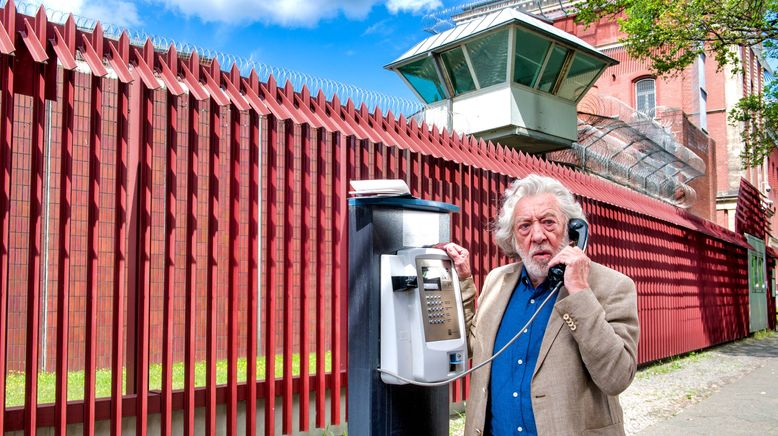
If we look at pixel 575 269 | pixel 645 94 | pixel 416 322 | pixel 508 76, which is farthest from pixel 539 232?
pixel 645 94

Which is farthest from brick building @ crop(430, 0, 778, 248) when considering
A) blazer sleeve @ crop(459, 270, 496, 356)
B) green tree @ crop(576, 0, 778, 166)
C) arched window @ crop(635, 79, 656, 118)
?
blazer sleeve @ crop(459, 270, 496, 356)

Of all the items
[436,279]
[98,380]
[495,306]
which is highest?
[436,279]

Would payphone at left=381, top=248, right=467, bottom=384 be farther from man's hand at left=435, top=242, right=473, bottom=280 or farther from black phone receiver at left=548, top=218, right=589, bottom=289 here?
black phone receiver at left=548, top=218, right=589, bottom=289

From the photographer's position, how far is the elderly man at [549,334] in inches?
97.9

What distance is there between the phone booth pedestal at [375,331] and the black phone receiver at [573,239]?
0.75 metres

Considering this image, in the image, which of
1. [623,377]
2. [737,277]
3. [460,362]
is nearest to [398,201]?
[460,362]

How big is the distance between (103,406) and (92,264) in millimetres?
811

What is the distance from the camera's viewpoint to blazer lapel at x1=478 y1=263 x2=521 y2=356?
2.84 m

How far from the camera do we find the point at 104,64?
4.11 metres

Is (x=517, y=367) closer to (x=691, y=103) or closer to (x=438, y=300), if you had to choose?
(x=438, y=300)

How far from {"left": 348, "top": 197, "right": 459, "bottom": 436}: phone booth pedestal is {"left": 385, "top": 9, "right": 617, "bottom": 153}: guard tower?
14663mm

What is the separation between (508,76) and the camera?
57.5ft

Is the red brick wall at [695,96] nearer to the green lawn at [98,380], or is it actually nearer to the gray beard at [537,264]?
the green lawn at [98,380]

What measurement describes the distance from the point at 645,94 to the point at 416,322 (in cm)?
A: 3351
